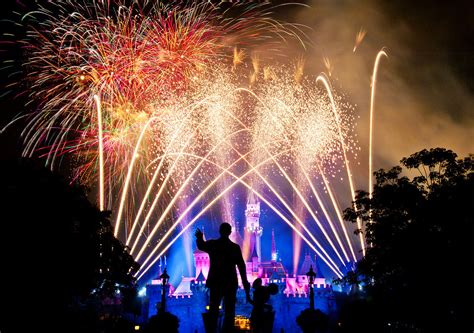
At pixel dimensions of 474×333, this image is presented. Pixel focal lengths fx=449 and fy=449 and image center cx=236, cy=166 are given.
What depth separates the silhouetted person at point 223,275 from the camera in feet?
30.6

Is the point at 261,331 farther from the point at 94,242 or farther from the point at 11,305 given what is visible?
the point at 94,242

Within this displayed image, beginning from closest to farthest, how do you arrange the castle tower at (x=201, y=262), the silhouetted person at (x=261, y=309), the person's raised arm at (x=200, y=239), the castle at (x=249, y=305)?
the person's raised arm at (x=200, y=239) → the silhouetted person at (x=261, y=309) → the castle at (x=249, y=305) → the castle tower at (x=201, y=262)

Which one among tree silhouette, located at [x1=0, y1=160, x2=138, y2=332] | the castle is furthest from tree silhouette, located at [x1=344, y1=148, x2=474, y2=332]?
the castle

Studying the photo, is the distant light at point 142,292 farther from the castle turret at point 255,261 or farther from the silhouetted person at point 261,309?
the silhouetted person at point 261,309

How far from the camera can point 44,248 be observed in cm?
2067

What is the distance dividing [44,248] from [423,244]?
18048 mm

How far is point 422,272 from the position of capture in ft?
71.3

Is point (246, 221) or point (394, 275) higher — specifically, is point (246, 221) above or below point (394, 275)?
above

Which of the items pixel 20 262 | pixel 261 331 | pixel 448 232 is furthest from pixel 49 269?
pixel 448 232

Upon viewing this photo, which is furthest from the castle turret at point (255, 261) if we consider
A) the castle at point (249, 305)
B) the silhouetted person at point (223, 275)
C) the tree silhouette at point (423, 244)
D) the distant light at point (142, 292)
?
the silhouetted person at point (223, 275)

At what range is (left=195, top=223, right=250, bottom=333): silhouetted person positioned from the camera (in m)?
9.31

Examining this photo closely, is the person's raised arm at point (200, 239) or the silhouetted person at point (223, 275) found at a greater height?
the person's raised arm at point (200, 239)

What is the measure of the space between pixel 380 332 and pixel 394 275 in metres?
14.4

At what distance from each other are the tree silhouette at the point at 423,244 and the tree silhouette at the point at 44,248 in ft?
48.1
